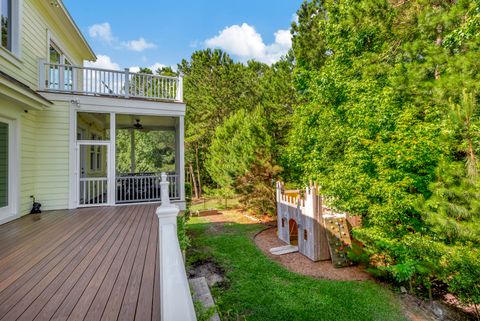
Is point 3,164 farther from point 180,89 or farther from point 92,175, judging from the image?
point 180,89

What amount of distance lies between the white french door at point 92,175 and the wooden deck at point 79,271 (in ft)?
7.33

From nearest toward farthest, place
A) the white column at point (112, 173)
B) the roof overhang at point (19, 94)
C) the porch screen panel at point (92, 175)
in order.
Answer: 1. the roof overhang at point (19, 94)
2. the white column at point (112, 173)
3. the porch screen panel at point (92, 175)

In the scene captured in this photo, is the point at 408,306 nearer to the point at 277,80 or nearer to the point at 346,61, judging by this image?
the point at 346,61

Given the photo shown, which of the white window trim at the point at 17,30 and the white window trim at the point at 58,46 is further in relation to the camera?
the white window trim at the point at 58,46

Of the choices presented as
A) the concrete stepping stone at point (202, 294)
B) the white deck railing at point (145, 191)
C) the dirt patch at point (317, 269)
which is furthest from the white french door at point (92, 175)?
the dirt patch at point (317, 269)

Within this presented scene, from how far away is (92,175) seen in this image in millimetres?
10805

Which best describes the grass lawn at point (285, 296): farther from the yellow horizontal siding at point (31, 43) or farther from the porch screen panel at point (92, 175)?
the yellow horizontal siding at point (31, 43)

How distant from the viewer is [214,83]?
832 inches

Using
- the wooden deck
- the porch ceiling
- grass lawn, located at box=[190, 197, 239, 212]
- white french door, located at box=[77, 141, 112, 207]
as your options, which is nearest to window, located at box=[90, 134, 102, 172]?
white french door, located at box=[77, 141, 112, 207]

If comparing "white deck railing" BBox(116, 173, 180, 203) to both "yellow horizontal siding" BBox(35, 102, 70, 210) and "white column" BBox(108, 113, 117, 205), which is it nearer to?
"white column" BBox(108, 113, 117, 205)

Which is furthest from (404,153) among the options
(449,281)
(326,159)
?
(326,159)

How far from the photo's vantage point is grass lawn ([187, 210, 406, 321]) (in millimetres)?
5230

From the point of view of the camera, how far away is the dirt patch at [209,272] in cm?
685

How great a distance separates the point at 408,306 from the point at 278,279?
3.01 m
